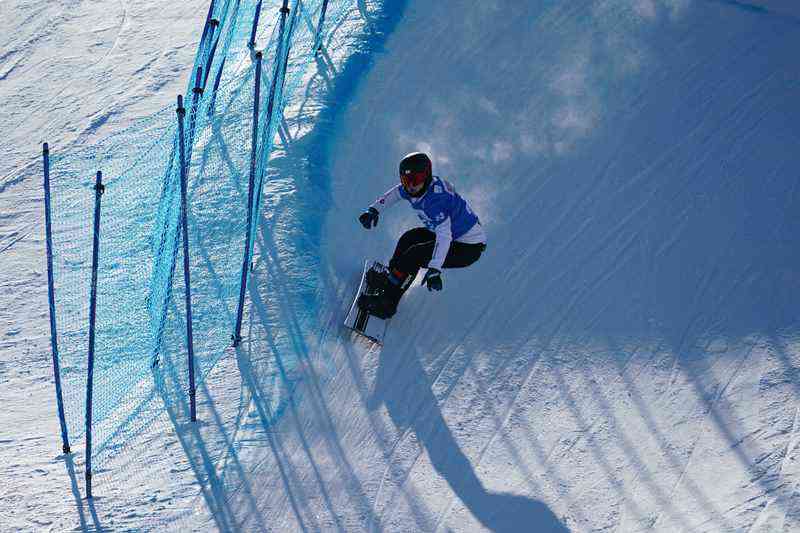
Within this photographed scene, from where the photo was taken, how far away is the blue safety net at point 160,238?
7.53m

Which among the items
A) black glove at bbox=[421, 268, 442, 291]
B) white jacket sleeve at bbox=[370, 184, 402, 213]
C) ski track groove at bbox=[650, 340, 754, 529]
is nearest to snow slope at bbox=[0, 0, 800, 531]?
ski track groove at bbox=[650, 340, 754, 529]

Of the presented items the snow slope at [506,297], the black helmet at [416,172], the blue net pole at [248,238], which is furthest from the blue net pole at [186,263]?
the black helmet at [416,172]

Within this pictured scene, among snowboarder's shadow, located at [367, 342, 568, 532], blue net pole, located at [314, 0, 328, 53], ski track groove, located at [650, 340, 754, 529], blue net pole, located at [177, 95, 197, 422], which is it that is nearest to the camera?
ski track groove, located at [650, 340, 754, 529]

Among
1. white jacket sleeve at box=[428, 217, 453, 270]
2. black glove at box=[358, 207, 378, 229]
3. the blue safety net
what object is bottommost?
white jacket sleeve at box=[428, 217, 453, 270]

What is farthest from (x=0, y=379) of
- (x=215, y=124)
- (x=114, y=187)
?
(x=215, y=124)

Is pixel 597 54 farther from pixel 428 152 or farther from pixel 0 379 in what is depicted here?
pixel 0 379

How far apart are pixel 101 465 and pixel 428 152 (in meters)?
4.41

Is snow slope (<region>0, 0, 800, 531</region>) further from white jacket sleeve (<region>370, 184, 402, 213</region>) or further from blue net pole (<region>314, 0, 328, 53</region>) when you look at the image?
white jacket sleeve (<region>370, 184, 402, 213</region>)

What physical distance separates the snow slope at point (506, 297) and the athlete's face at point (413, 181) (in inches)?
49.7

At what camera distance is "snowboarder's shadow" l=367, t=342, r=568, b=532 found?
6395 millimetres

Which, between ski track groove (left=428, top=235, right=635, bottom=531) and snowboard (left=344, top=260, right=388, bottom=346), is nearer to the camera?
ski track groove (left=428, top=235, right=635, bottom=531)

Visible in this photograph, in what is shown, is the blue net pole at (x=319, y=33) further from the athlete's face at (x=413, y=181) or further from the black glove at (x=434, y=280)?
the black glove at (x=434, y=280)

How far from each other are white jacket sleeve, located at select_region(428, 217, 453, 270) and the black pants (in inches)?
12.5

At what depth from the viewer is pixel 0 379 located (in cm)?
771
